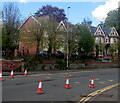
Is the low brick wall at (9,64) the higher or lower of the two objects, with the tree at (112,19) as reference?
lower

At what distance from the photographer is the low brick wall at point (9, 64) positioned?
1071 inches

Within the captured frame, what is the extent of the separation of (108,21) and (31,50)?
4910 cm

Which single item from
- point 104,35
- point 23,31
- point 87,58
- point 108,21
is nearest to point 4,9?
point 23,31

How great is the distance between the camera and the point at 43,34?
3275 cm

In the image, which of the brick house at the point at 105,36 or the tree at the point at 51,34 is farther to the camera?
the brick house at the point at 105,36

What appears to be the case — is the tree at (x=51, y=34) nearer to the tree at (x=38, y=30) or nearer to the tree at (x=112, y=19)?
the tree at (x=38, y=30)

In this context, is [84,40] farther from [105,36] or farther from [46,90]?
[46,90]

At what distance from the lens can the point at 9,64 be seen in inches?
1089

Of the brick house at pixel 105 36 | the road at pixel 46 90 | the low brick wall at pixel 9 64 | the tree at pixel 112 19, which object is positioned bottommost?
the road at pixel 46 90

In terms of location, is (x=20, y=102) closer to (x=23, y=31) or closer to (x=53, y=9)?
(x=23, y=31)

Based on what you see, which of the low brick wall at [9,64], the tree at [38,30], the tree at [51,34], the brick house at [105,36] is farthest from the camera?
the brick house at [105,36]

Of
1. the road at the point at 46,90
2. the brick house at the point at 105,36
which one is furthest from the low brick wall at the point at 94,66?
the road at the point at 46,90

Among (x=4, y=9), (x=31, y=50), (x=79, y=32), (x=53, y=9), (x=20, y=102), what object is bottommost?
(x=20, y=102)

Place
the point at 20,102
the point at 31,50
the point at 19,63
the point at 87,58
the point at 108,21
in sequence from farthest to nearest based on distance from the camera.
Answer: the point at 108,21 < the point at 31,50 < the point at 87,58 < the point at 19,63 < the point at 20,102
